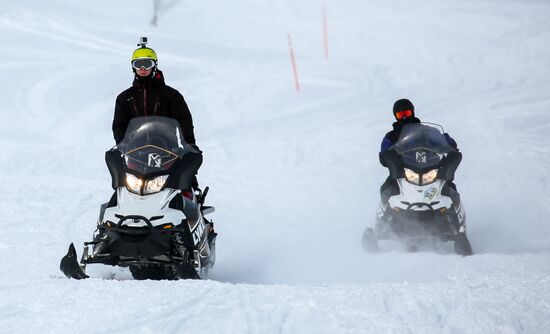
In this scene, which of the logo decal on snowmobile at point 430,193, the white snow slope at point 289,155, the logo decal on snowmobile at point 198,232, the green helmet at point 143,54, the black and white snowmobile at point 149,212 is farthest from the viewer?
the logo decal on snowmobile at point 430,193

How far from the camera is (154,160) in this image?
6359 mm

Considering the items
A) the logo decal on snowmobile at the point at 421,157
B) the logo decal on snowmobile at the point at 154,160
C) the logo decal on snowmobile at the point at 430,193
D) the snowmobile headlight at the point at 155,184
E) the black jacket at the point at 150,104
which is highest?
the black jacket at the point at 150,104

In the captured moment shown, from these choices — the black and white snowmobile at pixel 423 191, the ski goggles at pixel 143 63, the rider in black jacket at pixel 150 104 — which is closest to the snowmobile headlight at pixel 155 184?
the rider in black jacket at pixel 150 104

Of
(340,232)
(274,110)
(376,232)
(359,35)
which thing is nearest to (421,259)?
(376,232)

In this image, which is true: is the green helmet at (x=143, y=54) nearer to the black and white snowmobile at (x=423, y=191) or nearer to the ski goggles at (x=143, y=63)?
the ski goggles at (x=143, y=63)

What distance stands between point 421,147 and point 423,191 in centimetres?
47

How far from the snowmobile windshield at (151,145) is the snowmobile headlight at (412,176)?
2.80 meters

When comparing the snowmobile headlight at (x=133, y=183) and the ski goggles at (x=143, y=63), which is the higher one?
the ski goggles at (x=143, y=63)

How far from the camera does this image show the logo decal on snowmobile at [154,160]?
634 centimetres

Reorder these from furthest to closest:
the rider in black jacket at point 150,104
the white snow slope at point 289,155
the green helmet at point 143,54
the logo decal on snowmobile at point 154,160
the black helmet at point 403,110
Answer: the black helmet at point 403,110, the rider in black jacket at point 150,104, the green helmet at point 143,54, the logo decal on snowmobile at point 154,160, the white snow slope at point 289,155

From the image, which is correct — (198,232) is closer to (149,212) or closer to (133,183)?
(149,212)

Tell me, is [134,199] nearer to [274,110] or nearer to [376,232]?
[376,232]

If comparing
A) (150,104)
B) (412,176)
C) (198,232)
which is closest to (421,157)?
(412,176)

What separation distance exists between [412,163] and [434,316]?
367cm
